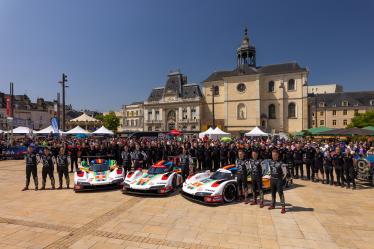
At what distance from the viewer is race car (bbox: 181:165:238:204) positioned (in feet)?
27.1

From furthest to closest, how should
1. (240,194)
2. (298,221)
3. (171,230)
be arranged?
(240,194), (298,221), (171,230)

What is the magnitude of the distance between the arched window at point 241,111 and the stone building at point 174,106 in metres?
10.4

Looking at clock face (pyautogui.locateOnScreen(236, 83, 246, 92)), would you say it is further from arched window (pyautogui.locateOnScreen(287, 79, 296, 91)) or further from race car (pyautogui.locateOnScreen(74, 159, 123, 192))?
race car (pyautogui.locateOnScreen(74, 159, 123, 192))

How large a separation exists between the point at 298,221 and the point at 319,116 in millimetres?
70932

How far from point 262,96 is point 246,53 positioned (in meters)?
11.4

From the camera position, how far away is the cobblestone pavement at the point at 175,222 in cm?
559

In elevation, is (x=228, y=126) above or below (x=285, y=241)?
above

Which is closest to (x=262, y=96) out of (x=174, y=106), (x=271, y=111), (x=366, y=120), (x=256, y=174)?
(x=271, y=111)

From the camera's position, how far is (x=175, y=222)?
6.80 m

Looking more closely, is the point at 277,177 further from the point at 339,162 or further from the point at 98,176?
the point at 98,176

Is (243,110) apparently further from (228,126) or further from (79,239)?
(79,239)

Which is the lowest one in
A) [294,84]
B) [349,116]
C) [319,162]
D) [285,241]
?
[285,241]

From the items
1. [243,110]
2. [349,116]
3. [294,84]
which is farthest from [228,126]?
[349,116]

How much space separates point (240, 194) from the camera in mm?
9047
